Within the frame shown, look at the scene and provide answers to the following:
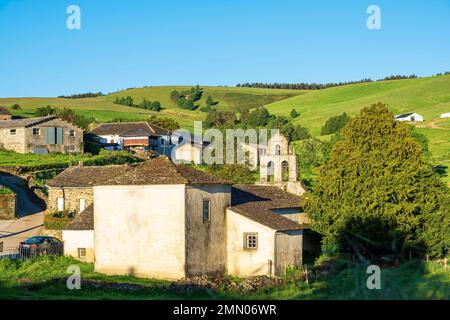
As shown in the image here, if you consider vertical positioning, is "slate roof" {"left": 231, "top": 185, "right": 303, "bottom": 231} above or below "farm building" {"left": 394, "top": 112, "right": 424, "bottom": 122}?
below

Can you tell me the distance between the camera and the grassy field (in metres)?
19.0

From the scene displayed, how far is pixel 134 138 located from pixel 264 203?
175ft

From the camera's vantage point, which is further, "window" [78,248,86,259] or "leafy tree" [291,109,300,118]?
"leafy tree" [291,109,300,118]

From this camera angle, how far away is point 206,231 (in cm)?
4003

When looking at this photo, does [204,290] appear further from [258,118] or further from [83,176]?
[258,118]

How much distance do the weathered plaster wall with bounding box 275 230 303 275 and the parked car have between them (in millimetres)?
12022

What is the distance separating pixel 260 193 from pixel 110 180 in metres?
11.6

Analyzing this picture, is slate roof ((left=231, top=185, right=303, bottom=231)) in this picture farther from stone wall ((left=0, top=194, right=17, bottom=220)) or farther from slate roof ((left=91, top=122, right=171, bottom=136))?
slate roof ((left=91, top=122, right=171, bottom=136))

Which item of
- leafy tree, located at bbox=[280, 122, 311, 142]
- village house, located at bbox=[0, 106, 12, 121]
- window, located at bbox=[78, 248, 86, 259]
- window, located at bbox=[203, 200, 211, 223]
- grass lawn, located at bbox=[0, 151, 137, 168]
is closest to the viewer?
window, located at bbox=[203, 200, 211, 223]

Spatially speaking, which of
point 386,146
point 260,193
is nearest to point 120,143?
point 260,193

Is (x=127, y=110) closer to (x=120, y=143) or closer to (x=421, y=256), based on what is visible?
(x=120, y=143)

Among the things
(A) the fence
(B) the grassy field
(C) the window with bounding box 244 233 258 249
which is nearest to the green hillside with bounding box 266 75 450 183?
(C) the window with bounding box 244 233 258 249

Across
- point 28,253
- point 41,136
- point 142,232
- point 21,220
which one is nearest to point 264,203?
point 142,232

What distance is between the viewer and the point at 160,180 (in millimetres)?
39000
